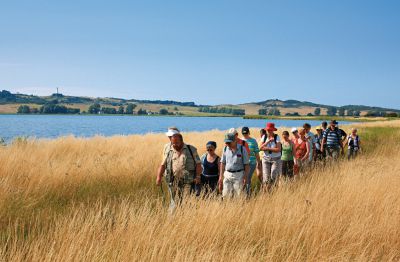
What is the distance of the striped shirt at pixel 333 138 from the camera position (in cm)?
1229

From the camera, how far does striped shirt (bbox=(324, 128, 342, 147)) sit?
12.3 meters

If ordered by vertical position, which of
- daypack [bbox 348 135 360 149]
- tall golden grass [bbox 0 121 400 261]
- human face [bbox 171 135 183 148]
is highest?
human face [bbox 171 135 183 148]

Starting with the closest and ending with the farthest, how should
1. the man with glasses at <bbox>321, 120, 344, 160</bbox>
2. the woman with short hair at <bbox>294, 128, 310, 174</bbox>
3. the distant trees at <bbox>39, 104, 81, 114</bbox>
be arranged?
the woman with short hair at <bbox>294, 128, 310, 174</bbox>, the man with glasses at <bbox>321, 120, 344, 160</bbox>, the distant trees at <bbox>39, 104, 81, 114</bbox>

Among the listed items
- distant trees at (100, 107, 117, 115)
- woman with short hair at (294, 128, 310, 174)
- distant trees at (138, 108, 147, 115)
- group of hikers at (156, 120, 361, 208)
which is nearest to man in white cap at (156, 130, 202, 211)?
group of hikers at (156, 120, 361, 208)

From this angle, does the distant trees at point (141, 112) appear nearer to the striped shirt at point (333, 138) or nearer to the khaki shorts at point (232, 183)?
the striped shirt at point (333, 138)

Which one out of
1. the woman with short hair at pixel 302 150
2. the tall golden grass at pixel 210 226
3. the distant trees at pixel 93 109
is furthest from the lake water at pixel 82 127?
the distant trees at pixel 93 109

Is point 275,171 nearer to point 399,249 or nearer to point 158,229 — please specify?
point 399,249

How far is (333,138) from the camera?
12328 mm

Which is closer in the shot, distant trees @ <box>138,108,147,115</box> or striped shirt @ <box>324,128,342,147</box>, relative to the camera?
striped shirt @ <box>324,128,342,147</box>

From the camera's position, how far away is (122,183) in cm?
891

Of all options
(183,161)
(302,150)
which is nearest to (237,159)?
(183,161)

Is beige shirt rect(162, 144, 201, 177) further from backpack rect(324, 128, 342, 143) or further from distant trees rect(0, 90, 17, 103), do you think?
distant trees rect(0, 90, 17, 103)

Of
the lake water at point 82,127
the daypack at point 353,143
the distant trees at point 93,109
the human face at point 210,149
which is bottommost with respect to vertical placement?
the lake water at point 82,127

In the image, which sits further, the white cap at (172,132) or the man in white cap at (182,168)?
the man in white cap at (182,168)
